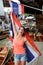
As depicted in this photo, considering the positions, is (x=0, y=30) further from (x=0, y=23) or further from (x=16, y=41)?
(x=16, y=41)

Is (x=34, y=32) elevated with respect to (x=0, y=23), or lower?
lower

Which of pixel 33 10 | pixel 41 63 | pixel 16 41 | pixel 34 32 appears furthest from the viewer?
pixel 34 32

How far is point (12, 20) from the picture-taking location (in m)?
1.97

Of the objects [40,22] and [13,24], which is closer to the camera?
[13,24]

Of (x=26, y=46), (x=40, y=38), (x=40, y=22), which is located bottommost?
(x=40, y=38)

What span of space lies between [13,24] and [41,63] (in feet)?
5.13

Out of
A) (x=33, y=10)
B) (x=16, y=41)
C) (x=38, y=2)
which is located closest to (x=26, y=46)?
(x=16, y=41)

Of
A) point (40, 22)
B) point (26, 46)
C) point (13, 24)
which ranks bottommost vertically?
point (40, 22)

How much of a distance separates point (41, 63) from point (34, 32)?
1814mm

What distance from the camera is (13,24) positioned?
1979 millimetres

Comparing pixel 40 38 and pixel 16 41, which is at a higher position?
pixel 16 41

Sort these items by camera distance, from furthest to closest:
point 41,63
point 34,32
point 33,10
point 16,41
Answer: point 34,32, point 33,10, point 41,63, point 16,41

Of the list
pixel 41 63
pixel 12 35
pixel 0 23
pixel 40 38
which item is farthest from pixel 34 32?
pixel 12 35

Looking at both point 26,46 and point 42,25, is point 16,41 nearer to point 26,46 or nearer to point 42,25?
point 26,46
